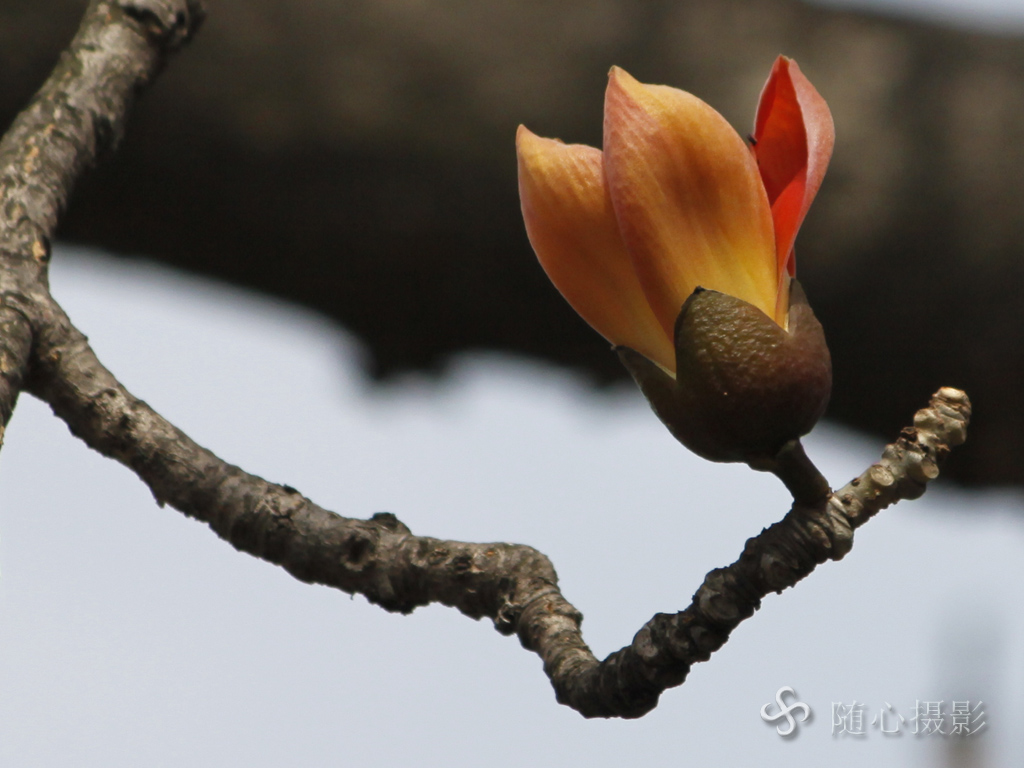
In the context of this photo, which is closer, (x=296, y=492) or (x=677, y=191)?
(x=677, y=191)

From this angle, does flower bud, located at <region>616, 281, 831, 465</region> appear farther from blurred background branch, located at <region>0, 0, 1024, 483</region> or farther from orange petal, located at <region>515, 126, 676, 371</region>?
blurred background branch, located at <region>0, 0, 1024, 483</region>

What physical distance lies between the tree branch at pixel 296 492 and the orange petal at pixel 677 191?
10 centimetres

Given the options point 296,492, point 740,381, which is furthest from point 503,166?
point 740,381

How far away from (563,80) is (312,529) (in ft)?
3.72

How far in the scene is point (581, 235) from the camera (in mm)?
528

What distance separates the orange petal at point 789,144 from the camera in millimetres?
542

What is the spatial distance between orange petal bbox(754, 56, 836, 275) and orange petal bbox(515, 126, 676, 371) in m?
0.08

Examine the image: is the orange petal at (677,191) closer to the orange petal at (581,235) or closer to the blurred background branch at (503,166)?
the orange petal at (581,235)

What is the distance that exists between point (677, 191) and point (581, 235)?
0.16 feet

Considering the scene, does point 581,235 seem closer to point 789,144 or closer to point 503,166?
point 789,144

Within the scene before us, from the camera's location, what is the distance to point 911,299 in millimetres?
1632

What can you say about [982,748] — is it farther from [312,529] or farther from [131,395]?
[131,395]

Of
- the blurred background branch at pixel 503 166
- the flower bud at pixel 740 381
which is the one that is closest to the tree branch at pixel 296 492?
the flower bud at pixel 740 381

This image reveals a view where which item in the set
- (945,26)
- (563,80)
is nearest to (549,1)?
(563,80)
